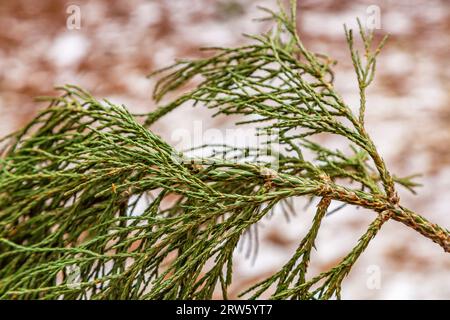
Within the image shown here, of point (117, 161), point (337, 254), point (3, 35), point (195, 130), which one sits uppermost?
point (3, 35)

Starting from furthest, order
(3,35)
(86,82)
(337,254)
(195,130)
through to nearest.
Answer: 1. (3,35)
2. (86,82)
3. (195,130)
4. (337,254)

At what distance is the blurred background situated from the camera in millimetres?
2939

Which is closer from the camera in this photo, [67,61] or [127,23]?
[67,61]

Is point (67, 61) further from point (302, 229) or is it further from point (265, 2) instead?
point (302, 229)

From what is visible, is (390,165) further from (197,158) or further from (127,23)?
(197,158)

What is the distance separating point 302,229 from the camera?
3117 millimetres

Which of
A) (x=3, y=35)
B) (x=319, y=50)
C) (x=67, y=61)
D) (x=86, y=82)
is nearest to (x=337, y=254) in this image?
(x=319, y=50)

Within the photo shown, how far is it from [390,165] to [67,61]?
7.39 feet

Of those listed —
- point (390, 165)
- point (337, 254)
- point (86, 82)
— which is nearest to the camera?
point (337, 254)

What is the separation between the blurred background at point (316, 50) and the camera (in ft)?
9.64

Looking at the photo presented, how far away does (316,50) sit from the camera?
13.3ft
